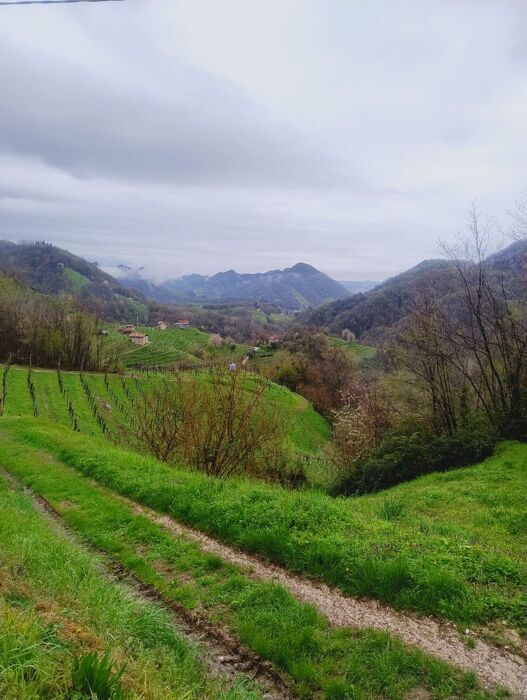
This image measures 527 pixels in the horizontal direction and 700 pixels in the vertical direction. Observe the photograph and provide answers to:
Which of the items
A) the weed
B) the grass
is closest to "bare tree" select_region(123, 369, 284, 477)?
the weed

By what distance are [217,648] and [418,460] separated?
468 inches

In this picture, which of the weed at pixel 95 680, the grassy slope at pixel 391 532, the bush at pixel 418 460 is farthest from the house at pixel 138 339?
the weed at pixel 95 680

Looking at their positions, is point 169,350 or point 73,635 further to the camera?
point 169,350

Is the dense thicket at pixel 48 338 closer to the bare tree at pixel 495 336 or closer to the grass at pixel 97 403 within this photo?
the grass at pixel 97 403

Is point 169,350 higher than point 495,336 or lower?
lower

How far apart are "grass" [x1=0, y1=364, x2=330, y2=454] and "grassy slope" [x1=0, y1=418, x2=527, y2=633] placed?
22.4 metres

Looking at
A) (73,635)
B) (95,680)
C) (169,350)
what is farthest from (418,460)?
(169,350)

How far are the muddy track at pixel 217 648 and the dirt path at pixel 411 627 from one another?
110cm

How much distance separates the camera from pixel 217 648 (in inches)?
189

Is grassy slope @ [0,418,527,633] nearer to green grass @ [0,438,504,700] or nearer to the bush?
green grass @ [0,438,504,700]

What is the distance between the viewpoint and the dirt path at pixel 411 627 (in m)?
4.30

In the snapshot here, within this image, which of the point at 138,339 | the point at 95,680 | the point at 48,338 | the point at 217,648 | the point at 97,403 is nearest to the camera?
the point at 95,680

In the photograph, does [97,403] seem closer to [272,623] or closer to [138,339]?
[272,623]

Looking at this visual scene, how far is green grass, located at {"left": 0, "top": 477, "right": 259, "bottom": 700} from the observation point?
271 cm
